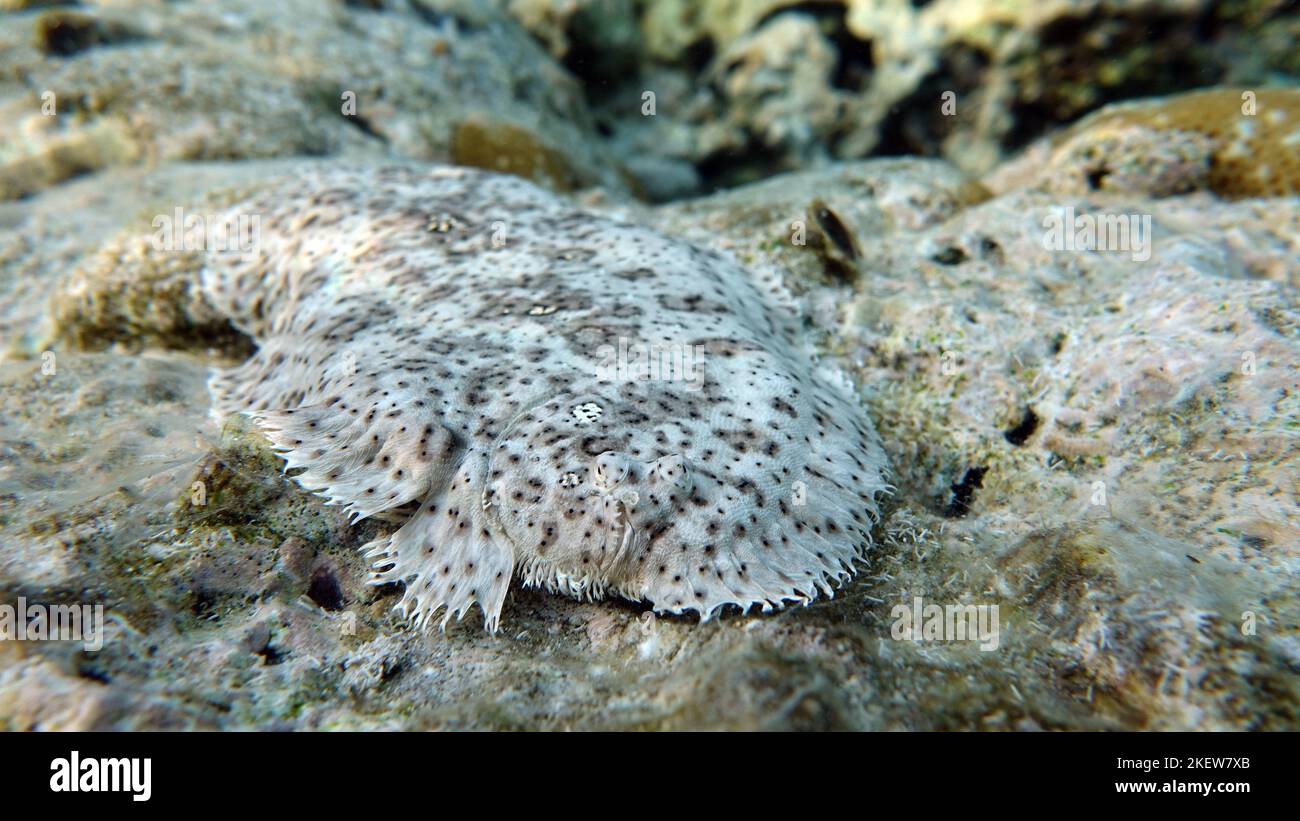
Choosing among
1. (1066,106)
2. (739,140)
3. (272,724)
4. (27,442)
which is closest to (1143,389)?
(272,724)

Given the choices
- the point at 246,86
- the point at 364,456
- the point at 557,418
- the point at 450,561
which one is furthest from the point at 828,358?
the point at 246,86

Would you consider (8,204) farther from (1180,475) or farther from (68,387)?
(1180,475)

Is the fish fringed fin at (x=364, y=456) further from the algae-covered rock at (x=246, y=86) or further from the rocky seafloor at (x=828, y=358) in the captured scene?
the algae-covered rock at (x=246, y=86)

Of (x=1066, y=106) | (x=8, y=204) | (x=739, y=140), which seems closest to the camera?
(x=8, y=204)

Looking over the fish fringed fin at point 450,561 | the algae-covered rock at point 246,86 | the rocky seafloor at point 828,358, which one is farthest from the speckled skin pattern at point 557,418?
the algae-covered rock at point 246,86

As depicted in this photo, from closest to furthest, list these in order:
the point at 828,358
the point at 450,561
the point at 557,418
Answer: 1. the point at 450,561
2. the point at 557,418
3. the point at 828,358

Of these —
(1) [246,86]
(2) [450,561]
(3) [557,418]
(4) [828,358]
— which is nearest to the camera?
(2) [450,561]

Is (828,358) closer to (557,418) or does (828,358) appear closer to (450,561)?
(557,418)

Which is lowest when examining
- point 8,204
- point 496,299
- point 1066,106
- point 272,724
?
point 272,724
